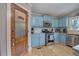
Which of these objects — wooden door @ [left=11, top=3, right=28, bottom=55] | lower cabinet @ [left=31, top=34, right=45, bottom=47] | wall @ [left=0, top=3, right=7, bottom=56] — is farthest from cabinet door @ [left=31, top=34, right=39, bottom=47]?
wall @ [left=0, top=3, right=7, bottom=56]

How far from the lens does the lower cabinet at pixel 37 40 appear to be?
1.57 metres

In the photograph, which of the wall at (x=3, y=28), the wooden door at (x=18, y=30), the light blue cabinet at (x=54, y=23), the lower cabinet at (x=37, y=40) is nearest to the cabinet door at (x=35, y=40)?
the lower cabinet at (x=37, y=40)

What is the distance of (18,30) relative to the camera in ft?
4.33

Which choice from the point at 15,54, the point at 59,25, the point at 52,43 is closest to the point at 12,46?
the point at 15,54

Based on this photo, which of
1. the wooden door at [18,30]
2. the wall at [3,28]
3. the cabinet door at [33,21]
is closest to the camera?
the wall at [3,28]

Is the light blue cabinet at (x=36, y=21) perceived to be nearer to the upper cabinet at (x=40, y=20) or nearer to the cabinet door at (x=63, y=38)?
the upper cabinet at (x=40, y=20)

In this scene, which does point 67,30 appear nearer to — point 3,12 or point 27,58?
point 27,58

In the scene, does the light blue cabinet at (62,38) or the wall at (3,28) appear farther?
the light blue cabinet at (62,38)

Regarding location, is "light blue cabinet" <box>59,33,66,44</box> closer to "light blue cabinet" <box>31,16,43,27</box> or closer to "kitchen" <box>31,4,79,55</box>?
"kitchen" <box>31,4,79,55</box>

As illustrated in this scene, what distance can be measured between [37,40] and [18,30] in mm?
444

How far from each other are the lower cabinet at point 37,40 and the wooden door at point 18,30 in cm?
13

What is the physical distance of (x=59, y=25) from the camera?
60.8 inches

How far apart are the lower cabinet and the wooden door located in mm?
125

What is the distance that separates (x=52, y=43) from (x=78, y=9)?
2.23ft
